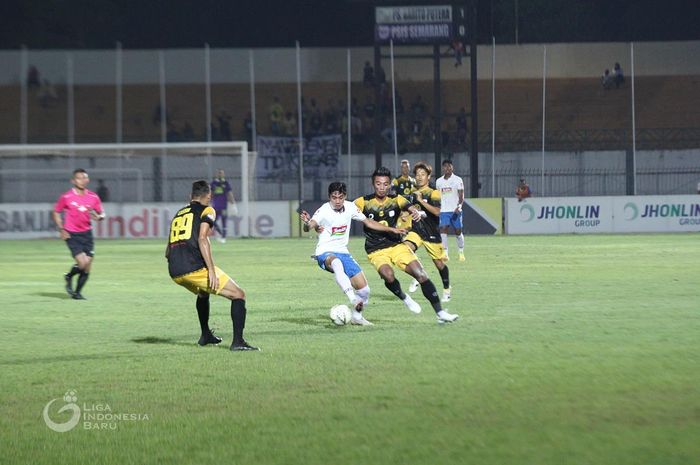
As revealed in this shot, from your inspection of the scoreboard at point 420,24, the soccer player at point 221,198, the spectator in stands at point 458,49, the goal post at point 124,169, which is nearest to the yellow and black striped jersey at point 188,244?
the soccer player at point 221,198

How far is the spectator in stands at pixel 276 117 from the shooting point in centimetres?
4912

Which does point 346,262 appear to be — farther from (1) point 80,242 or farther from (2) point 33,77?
(2) point 33,77

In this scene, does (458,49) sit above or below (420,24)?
below

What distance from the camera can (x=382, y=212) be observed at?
15.4 m

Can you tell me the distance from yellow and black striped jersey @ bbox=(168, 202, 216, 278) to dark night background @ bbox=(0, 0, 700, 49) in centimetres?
4134

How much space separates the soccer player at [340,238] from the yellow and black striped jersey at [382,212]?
0.93 feet

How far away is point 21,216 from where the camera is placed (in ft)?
138

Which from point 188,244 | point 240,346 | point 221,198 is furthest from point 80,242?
point 221,198

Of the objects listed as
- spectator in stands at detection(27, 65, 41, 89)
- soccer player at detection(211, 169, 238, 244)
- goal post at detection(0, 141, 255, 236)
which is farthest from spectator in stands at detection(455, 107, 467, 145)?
spectator in stands at detection(27, 65, 41, 89)

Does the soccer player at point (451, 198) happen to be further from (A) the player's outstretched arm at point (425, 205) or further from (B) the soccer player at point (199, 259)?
(B) the soccer player at point (199, 259)

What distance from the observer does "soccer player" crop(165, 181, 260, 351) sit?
40.1 ft

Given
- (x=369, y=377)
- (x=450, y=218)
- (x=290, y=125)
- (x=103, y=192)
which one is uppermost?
(x=290, y=125)

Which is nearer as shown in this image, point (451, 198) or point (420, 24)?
point (451, 198)

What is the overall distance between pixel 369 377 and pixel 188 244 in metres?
2.98
